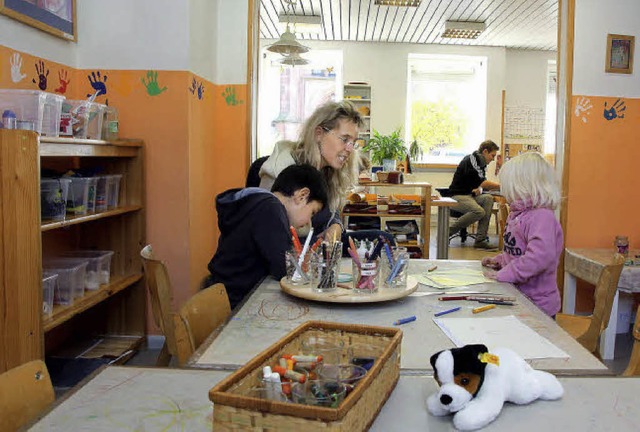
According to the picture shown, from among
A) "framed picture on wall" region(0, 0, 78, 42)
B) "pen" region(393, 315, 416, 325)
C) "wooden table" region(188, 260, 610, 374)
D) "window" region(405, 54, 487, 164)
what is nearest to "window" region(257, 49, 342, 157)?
"window" region(405, 54, 487, 164)

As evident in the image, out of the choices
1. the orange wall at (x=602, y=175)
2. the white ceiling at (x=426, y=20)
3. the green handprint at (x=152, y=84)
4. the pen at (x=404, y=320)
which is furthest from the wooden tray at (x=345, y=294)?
the white ceiling at (x=426, y=20)

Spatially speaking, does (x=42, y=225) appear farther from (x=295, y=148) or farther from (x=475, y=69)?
(x=475, y=69)

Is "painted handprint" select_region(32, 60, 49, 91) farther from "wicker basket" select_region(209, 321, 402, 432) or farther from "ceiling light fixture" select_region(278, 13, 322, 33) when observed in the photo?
"ceiling light fixture" select_region(278, 13, 322, 33)

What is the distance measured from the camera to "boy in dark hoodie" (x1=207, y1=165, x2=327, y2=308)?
1887 mm

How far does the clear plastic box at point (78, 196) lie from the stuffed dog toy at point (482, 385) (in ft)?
7.45

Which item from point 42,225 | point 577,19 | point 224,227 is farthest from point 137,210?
point 577,19

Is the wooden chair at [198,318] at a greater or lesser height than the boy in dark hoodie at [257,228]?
lesser

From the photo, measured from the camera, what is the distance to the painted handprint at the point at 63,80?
3.03m

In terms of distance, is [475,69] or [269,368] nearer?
[269,368]

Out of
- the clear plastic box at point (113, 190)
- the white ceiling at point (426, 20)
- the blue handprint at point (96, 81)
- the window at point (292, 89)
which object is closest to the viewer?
the clear plastic box at point (113, 190)

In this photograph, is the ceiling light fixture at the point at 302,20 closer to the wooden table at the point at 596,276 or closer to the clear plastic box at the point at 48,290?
the wooden table at the point at 596,276

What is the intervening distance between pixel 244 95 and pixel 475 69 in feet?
20.3

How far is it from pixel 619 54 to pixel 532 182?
2.19m

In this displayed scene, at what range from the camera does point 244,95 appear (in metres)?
3.90
